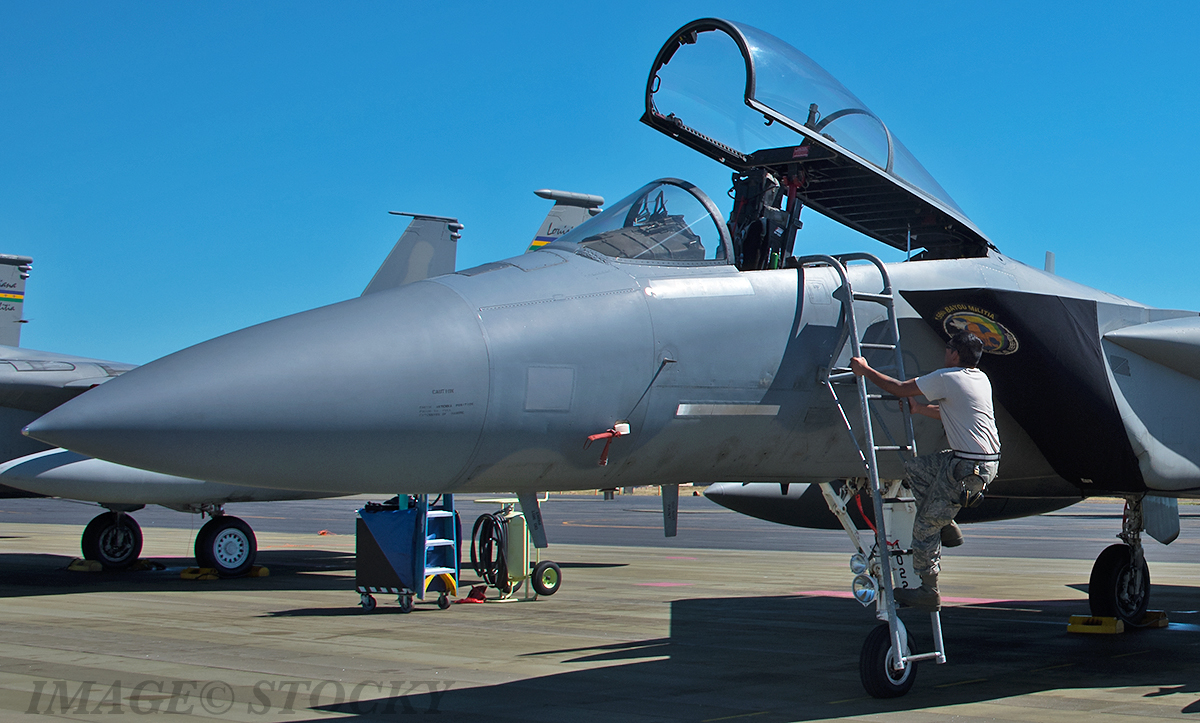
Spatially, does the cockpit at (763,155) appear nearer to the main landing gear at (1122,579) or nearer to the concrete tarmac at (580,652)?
the concrete tarmac at (580,652)

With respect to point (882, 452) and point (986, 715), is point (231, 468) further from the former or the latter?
point (986, 715)

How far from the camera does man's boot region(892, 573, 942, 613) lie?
17.2ft

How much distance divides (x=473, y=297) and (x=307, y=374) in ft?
→ 2.62

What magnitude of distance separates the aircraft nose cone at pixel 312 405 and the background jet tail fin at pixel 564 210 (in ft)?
50.9

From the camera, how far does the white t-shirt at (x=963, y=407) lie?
16.9 feet

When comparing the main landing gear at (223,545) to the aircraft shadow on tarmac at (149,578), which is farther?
the main landing gear at (223,545)

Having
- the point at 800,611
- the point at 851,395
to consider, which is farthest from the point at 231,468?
the point at 800,611

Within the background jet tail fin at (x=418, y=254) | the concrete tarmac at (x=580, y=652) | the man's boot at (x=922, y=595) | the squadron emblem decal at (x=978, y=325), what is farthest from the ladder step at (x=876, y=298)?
the background jet tail fin at (x=418, y=254)

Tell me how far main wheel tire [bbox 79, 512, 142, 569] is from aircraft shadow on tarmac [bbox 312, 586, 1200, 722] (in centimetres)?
971

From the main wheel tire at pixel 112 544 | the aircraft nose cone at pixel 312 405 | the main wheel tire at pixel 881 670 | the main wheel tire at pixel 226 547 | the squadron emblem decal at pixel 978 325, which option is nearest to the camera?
the aircraft nose cone at pixel 312 405

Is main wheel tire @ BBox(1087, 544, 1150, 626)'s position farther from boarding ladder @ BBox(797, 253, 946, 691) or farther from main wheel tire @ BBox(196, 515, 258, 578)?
main wheel tire @ BBox(196, 515, 258, 578)

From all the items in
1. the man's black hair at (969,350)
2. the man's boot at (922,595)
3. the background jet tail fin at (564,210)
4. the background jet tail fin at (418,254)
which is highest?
the background jet tail fin at (564,210)

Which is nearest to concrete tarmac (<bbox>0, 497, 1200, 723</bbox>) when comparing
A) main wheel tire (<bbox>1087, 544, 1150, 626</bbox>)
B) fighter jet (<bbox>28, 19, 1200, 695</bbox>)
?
main wheel tire (<bbox>1087, 544, 1150, 626</bbox>)

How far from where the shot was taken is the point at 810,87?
19.1 feet
